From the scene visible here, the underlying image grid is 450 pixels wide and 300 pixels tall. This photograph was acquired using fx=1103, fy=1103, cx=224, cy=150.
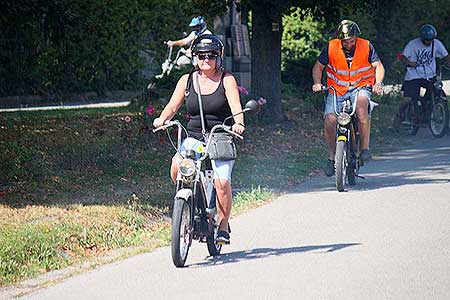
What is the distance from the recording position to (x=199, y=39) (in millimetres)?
8945

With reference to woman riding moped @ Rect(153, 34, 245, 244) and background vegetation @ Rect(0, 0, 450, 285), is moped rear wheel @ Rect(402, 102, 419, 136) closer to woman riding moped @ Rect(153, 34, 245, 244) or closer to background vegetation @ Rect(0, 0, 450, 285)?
background vegetation @ Rect(0, 0, 450, 285)

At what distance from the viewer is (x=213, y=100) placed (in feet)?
29.3

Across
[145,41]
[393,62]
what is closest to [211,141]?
[145,41]

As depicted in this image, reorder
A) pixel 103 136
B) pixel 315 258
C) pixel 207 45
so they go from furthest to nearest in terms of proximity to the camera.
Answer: pixel 103 136
pixel 315 258
pixel 207 45

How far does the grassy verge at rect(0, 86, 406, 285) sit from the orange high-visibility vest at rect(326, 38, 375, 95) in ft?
4.64

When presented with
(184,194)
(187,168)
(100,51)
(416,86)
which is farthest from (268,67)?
(184,194)

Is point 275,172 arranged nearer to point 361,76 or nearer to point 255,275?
point 361,76

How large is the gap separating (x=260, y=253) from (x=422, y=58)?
31.9 feet

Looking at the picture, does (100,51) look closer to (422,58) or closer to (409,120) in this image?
(409,120)

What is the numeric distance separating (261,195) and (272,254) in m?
3.06

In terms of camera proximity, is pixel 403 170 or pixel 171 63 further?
pixel 171 63

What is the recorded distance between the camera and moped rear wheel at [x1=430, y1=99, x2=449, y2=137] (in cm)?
1831

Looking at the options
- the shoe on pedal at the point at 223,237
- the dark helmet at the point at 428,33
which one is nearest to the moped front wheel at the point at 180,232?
the shoe on pedal at the point at 223,237

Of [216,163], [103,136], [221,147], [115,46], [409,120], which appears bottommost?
[409,120]
